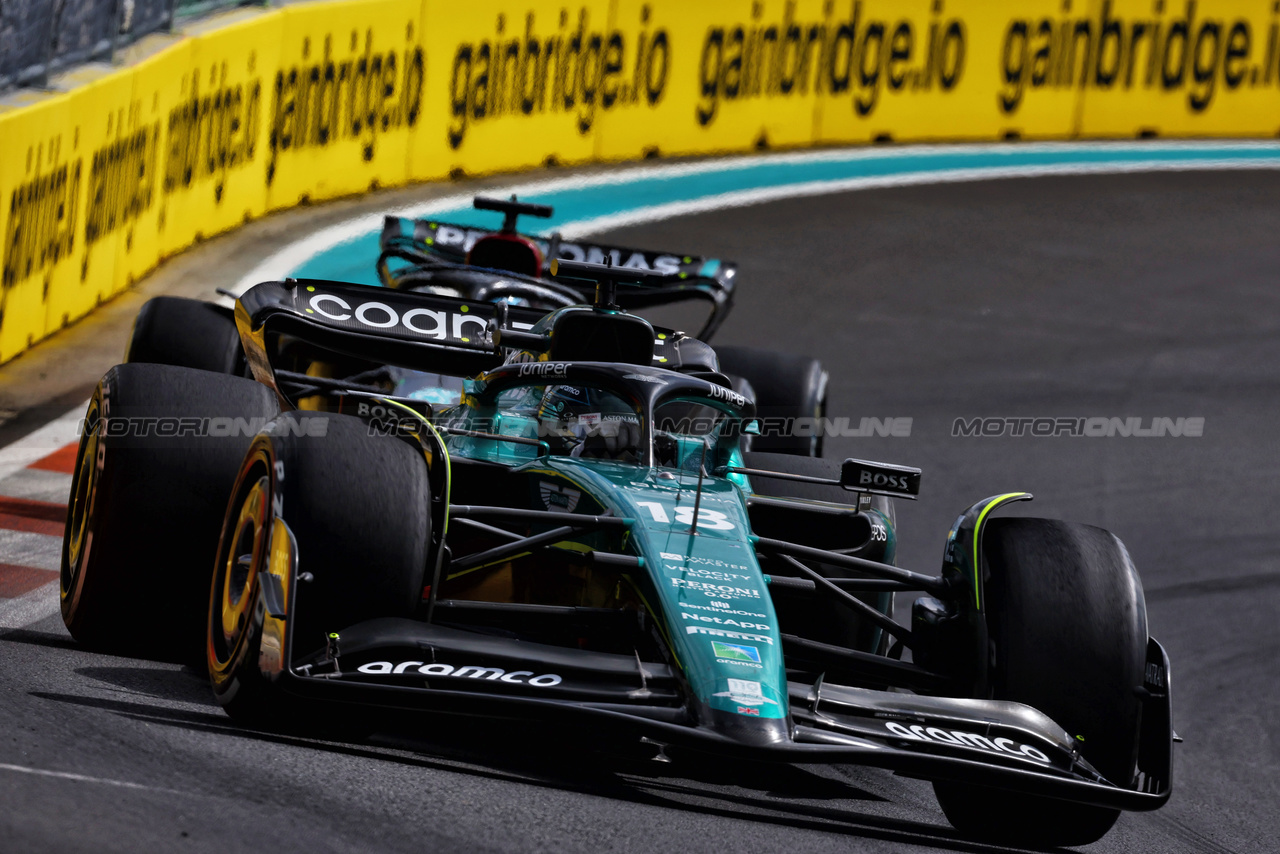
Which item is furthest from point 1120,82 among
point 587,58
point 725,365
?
point 725,365

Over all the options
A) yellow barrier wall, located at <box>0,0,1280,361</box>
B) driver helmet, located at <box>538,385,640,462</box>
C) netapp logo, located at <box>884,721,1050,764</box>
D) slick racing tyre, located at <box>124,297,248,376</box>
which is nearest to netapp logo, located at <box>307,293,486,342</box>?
slick racing tyre, located at <box>124,297,248,376</box>

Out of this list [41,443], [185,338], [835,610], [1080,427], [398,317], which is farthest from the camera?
[1080,427]

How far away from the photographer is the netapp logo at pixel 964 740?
185 inches

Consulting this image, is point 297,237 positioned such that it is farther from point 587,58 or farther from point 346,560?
point 346,560

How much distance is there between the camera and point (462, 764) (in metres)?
4.86

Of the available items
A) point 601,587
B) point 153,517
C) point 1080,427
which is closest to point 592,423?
point 601,587

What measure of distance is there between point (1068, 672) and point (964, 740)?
598mm

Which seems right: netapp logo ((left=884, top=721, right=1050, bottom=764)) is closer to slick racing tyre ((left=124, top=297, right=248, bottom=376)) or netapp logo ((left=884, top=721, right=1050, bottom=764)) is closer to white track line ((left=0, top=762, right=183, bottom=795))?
white track line ((left=0, top=762, right=183, bottom=795))

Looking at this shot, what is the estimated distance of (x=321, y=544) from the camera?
16.0 feet

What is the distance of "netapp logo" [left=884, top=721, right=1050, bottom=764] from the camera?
4707mm

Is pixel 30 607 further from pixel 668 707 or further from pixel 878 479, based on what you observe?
pixel 878 479

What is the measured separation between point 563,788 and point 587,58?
13218mm

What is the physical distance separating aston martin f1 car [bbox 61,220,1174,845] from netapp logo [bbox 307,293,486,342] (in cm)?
94

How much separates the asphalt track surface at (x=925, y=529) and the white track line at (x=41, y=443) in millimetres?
2811
